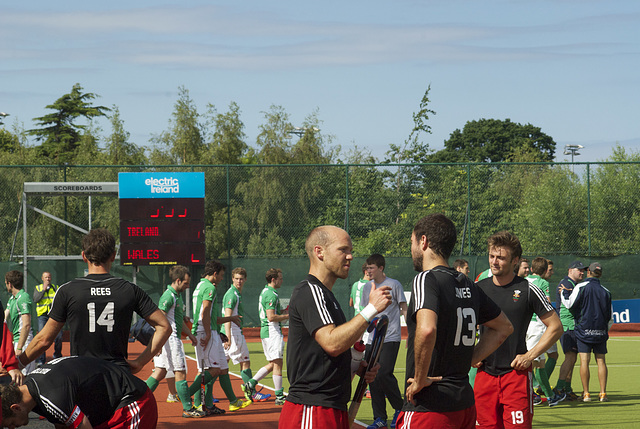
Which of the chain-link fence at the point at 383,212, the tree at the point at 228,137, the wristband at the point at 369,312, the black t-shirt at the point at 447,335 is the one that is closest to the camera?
the wristband at the point at 369,312

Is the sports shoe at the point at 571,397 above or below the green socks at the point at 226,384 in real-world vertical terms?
below

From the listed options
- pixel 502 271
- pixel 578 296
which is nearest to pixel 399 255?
pixel 578 296

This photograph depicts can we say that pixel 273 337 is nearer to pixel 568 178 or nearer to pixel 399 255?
pixel 399 255

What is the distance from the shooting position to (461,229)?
23.8m

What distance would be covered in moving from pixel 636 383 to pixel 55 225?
20542 mm

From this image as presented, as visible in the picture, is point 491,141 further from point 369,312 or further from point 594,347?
point 369,312

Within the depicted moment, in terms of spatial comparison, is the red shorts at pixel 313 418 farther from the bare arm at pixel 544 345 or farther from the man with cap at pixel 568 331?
the man with cap at pixel 568 331

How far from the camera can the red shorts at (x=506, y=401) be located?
633 centimetres

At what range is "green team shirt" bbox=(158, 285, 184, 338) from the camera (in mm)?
Result: 10523

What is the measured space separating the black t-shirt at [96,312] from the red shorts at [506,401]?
2918mm

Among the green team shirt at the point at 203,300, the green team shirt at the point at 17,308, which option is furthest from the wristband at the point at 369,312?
the green team shirt at the point at 17,308

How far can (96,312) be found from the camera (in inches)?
221

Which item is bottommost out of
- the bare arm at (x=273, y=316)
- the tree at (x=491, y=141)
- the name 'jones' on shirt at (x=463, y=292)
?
the bare arm at (x=273, y=316)

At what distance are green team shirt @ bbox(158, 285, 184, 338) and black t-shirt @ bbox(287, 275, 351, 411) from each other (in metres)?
→ 6.31
